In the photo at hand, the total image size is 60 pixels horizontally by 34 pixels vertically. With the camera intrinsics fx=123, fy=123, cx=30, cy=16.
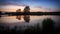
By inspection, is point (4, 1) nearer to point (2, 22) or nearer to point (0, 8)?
point (0, 8)

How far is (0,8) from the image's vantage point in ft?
5.03

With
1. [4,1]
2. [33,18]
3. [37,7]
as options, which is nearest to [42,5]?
[37,7]

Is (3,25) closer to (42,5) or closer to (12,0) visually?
(12,0)

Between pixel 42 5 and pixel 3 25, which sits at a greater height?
pixel 42 5

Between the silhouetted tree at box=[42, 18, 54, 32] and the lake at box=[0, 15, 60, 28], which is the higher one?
the lake at box=[0, 15, 60, 28]

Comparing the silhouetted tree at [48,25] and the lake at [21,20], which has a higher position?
the lake at [21,20]

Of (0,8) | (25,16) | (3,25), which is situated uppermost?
(0,8)

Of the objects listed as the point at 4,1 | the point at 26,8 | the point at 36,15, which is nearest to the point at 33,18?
the point at 36,15

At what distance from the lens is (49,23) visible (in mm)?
1547

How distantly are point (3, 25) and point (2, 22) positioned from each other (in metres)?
0.04

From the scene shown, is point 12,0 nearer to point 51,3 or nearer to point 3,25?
point 3,25

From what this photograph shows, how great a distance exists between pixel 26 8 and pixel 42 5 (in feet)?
0.68

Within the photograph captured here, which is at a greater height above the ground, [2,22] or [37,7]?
[37,7]

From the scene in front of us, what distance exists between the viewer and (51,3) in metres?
1.56
